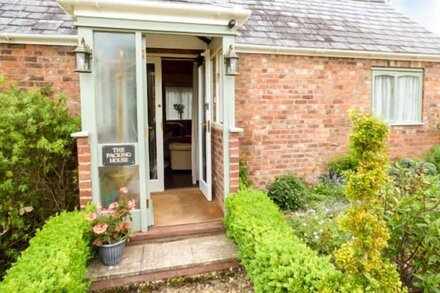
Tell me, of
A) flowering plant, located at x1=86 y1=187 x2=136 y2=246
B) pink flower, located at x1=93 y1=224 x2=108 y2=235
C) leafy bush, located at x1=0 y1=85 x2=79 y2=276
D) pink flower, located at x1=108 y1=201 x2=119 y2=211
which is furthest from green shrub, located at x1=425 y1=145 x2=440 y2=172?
leafy bush, located at x1=0 y1=85 x2=79 y2=276

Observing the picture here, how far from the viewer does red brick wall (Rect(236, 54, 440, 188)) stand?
6.05 metres

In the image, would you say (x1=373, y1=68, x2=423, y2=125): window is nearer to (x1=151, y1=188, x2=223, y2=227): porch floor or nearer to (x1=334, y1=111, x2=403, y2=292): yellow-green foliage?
(x1=151, y1=188, x2=223, y2=227): porch floor

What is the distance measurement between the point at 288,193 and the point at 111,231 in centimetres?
328

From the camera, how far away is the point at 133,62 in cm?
414

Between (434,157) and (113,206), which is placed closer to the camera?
(113,206)

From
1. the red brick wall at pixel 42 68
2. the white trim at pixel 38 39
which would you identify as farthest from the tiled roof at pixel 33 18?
the red brick wall at pixel 42 68

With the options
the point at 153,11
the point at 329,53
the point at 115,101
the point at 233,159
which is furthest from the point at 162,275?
the point at 329,53

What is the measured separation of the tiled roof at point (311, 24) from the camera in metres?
5.30

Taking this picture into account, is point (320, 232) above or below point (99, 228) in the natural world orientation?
below

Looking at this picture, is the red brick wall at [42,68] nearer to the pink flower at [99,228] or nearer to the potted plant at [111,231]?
the potted plant at [111,231]

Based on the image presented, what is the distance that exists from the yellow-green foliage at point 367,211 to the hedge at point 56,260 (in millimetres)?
2518

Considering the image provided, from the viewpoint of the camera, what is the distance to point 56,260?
2.84 meters

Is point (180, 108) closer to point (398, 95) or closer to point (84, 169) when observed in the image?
point (84, 169)

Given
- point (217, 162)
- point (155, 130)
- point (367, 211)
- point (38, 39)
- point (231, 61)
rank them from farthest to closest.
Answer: point (155, 130) < point (217, 162) < point (38, 39) < point (231, 61) < point (367, 211)
